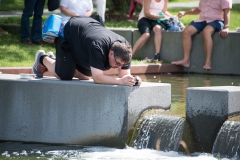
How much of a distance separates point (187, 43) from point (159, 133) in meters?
5.11

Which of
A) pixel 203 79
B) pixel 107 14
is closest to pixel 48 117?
pixel 203 79

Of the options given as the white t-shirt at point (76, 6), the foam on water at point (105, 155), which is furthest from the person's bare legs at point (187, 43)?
the foam on water at point (105, 155)

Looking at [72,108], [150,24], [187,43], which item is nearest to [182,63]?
[187,43]

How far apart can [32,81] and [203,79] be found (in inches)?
162

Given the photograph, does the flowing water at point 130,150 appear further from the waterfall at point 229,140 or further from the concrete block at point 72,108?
the concrete block at point 72,108

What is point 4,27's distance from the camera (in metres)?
14.5

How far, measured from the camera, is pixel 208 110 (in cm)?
716

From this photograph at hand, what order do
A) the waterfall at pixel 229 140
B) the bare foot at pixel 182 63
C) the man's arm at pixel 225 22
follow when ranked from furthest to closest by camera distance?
1. the bare foot at pixel 182 63
2. the man's arm at pixel 225 22
3. the waterfall at pixel 229 140

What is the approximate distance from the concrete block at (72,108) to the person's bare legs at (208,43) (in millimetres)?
4333

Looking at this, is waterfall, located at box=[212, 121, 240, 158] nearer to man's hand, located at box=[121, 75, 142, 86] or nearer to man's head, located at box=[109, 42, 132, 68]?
man's hand, located at box=[121, 75, 142, 86]

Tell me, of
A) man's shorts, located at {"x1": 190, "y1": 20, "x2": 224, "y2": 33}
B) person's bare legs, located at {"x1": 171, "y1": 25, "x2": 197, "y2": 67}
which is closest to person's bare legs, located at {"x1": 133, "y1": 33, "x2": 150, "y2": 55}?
person's bare legs, located at {"x1": 171, "y1": 25, "x2": 197, "y2": 67}

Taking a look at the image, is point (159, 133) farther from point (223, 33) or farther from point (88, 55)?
point (223, 33)

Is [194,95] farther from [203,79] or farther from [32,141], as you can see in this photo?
[203,79]

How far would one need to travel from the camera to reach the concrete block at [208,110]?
7.05 metres
